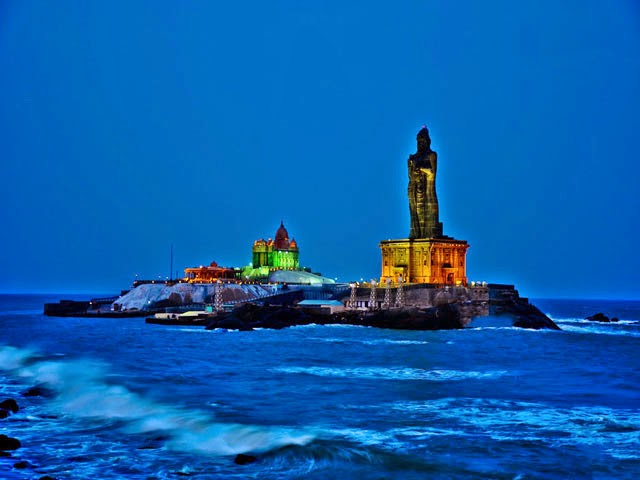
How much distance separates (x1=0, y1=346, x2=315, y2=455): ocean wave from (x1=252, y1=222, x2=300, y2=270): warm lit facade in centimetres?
13260

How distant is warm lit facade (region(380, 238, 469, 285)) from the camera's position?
124188 millimetres

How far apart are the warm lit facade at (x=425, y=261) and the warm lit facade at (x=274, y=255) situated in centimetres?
5785

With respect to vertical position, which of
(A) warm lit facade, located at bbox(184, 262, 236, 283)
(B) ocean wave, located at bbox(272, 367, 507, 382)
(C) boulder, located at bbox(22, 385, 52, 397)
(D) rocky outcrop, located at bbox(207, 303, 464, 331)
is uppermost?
(A) warm lit facade, located at bbox(184, 262, 236, 283)

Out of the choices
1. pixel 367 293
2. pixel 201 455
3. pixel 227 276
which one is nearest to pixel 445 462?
pixel 201 455

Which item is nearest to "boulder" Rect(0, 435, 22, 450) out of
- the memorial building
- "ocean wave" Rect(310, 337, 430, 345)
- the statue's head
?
"ocean wave" Rect(310, 337, 430, 345)

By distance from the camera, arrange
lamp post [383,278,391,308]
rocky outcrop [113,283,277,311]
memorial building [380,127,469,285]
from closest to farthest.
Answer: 1. lamp post [383,278,391,308]
2. memorial building [380,127,469,285]
3. rocky outcrop [113,283,277,311]

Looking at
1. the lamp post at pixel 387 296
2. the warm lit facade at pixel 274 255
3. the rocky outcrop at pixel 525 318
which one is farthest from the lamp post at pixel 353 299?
the warm lit facade at pixel 274 255

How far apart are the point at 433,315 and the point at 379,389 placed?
53811 millimetres

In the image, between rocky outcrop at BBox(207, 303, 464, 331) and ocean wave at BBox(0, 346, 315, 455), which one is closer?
ocean wave at BBox(0, 346, 315, 455)

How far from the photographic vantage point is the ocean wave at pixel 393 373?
49688 millimetres

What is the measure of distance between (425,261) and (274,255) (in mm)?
68717

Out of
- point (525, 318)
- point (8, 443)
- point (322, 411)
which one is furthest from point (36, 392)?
point (525, 318)

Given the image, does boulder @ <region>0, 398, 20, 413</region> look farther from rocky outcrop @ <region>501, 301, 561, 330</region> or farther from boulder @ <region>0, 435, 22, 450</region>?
rocky outcrop @ <region>501, 301, 561, 330</region>

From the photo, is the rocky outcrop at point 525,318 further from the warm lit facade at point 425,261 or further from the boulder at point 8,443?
the boulder at point 8,443
